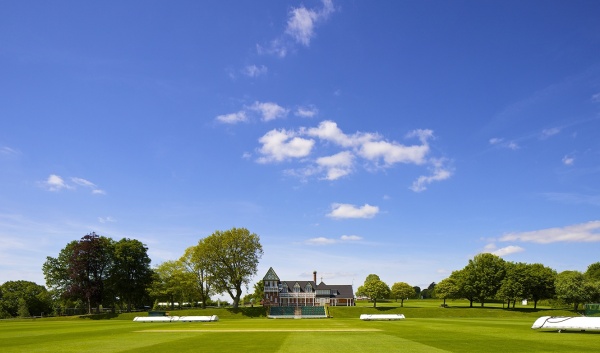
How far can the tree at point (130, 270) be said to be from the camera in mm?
87438

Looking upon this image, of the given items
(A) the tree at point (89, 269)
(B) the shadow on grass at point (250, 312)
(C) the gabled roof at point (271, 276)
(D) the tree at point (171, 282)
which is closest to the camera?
(B) the shadow on grass at point (250, 312)

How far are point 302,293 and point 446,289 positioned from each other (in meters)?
38.3

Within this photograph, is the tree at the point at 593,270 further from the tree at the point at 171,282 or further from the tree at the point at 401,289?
the tree at the point at 171,282

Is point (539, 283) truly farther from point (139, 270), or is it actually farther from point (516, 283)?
point (139, 270)

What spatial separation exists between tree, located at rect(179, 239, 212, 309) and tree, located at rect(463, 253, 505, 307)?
183 ft

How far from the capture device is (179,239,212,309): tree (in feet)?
273

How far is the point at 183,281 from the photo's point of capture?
275ft

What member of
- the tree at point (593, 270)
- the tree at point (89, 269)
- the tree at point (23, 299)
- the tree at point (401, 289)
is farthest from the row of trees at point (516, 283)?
the tree at point (23, 299)

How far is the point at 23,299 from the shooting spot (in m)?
93.7

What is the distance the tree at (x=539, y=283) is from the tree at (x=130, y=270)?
8221 centimetres

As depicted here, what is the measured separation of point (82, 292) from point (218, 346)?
69.1 metres

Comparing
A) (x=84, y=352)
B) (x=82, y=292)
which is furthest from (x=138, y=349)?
(x=82, y=292)

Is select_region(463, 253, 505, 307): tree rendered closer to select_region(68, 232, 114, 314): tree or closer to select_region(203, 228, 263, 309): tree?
select_region(203, 228, 263, 309): tree

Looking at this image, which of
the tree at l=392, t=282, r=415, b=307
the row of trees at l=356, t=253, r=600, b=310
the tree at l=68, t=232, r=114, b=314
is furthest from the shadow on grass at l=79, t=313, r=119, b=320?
the tree at l=392, t=282, r=415, b=307
